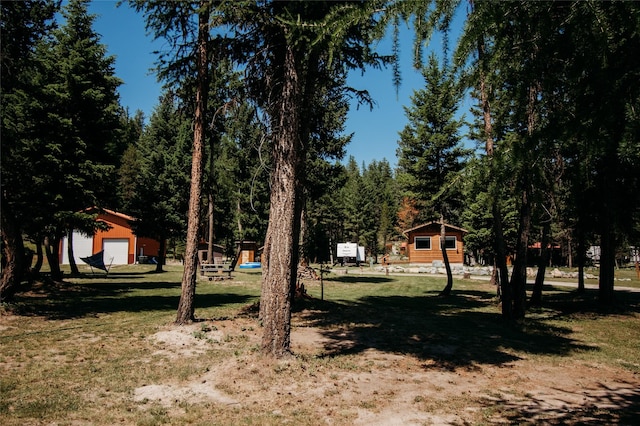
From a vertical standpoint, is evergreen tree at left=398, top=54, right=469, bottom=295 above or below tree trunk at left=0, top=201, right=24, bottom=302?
above

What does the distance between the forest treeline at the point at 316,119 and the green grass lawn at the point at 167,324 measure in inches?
58.4

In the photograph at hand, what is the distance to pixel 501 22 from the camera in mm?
2781

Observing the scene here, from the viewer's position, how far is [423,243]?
145 feet

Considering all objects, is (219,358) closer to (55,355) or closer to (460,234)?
(55,355)

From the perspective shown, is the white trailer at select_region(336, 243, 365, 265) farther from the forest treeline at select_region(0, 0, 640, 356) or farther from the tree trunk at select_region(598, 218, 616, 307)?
the tree trunk at select_region(598, 218, 616, 307)

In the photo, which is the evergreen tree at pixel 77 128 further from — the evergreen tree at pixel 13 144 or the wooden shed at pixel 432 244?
the wooden shed at pixel 432 244

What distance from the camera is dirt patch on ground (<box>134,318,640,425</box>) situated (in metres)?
5.10

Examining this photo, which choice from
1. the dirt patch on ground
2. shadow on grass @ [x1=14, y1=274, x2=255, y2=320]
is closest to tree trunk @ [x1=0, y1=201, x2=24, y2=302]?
shadow on grass @ [x1=14, y1=274, x2=255, y2=320]

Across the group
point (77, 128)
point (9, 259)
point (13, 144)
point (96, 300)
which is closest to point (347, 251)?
point (77, 128)

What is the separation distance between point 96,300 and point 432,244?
117 feet

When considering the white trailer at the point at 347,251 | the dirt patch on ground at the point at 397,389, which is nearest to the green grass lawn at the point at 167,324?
the dirt patch on ground at the point at 397,389

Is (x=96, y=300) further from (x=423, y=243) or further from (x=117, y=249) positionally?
(x=423, y=243)

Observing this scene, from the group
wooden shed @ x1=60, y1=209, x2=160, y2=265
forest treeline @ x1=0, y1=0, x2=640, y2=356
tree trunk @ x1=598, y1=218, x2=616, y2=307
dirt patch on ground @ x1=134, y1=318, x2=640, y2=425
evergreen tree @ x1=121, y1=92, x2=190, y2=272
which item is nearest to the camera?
forest treeline @ x1=0, y1=0, x2=640, y2=356

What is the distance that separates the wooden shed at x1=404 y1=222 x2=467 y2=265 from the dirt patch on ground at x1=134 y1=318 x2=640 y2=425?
116 ft
